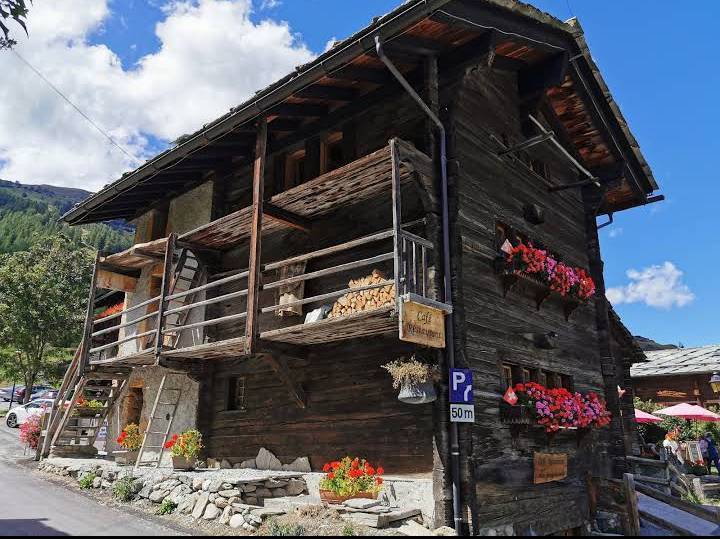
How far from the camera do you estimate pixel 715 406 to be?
25984 mm

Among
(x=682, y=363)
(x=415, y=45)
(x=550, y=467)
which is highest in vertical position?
(x=415, y=45)

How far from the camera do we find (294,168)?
12992mm

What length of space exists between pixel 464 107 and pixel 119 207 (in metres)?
10.8

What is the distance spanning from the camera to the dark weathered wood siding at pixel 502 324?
9336 millimetres

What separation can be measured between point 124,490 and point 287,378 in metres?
3.79

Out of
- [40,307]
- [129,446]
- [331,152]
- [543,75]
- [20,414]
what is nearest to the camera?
[331,152]

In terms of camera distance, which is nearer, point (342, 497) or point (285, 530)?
point (285, 530)

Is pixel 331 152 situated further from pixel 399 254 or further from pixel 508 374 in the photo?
pixel 508 374

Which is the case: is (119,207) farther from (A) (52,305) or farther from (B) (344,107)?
(A) (52,305)

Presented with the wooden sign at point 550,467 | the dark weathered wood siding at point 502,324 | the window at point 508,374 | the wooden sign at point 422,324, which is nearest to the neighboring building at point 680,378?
the dark weathered wood siding at point 502,324

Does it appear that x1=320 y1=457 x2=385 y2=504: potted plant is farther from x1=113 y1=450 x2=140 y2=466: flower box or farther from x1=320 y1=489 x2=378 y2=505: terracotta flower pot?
x1=113 y1=450 x2=140 y2=466: flower box

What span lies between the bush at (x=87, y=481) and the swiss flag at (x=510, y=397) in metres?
8.81

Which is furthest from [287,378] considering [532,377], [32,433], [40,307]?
[40,307]

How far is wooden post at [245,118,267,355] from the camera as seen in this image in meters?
9.82
